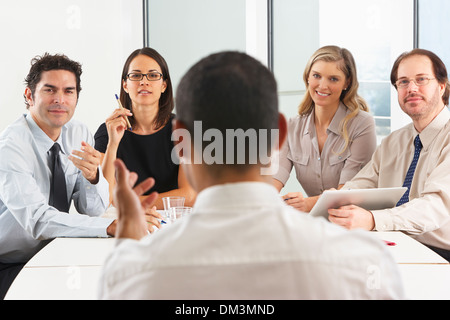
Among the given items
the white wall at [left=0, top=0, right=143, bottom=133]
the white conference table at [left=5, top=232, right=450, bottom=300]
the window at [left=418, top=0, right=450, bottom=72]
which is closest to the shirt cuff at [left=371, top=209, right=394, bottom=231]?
the white conference table at [left=5, top=232, right=450, bottom=300]

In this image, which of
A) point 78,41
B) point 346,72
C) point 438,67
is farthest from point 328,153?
point 78,41

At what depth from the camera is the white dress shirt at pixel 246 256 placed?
Result: 76 cm

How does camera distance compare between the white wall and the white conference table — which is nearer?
the white conference table

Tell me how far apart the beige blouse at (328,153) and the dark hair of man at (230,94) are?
85.3 inches

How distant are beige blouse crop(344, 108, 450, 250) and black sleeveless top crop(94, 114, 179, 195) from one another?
3.30ft

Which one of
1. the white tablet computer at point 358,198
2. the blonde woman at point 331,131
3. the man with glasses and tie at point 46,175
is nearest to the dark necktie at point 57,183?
the man with glasses and tie at point 46,175

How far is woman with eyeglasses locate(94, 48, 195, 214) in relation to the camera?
2875 mm

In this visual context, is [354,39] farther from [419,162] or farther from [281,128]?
[281,128]

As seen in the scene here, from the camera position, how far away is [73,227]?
2010 millimetres

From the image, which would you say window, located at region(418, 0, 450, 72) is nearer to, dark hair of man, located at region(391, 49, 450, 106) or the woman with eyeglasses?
dark hair of man, located at region(391, 49, 450, 106)

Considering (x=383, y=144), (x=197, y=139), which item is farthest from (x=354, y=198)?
(x=197, y=139)

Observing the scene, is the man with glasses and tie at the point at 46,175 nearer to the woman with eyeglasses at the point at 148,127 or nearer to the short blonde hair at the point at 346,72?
the woman with eyeglasses at the point at 148,127
